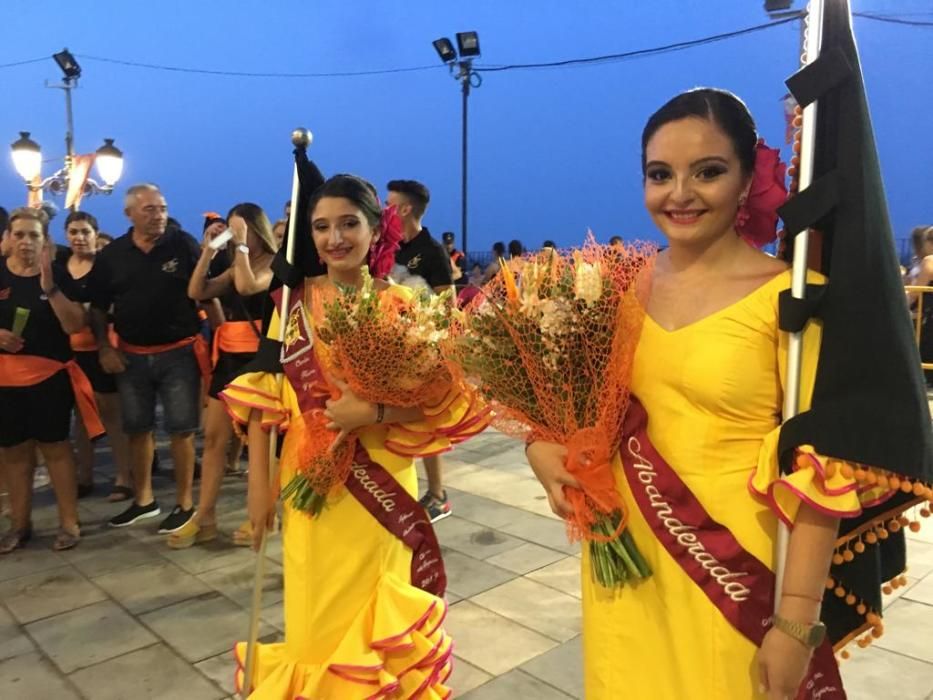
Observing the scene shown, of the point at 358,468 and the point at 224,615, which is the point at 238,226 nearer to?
the point at 224,615

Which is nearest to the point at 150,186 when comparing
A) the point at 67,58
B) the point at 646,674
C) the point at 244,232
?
the point at 244,232

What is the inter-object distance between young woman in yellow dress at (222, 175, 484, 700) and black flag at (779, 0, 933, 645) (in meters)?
1.15

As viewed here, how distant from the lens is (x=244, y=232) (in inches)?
169

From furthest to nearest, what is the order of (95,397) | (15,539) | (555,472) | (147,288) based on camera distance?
(95,397) < (147,288) < (15,539) < (555,472)

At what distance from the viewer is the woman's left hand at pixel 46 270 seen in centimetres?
407

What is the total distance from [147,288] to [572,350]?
11.9 feet

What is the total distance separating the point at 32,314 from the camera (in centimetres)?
414

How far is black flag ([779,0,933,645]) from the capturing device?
1.20 metres

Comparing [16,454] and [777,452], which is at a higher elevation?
[777,452]

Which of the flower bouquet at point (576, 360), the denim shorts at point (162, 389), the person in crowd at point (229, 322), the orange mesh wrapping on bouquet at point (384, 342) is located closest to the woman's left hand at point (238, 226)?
the person in crowd at point (229, 322)

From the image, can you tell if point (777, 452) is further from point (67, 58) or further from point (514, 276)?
point (67, 58)

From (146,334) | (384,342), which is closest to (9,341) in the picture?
(146,334)

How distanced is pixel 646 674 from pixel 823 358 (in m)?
0.74

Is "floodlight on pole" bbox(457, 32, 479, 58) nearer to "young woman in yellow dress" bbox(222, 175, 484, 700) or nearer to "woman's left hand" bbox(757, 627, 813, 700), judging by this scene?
"young woman in yellow dress" bbox(222, 175, 484, 700)
